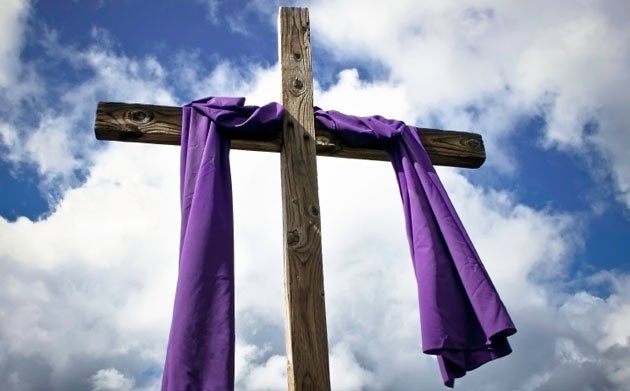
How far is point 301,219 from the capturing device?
2.81 meters

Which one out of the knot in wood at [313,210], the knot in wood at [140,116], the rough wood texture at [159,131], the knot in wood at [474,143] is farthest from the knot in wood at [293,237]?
the knot in wood at [474,143]

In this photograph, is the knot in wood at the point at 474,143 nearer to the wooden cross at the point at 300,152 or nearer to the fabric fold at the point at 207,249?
the wooden cross at the point at 300,152

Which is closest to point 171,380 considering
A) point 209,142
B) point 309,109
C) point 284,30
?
point 209,142

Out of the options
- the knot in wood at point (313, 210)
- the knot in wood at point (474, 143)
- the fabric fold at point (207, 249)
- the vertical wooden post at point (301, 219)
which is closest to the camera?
the fabric fold at point (207, 249)

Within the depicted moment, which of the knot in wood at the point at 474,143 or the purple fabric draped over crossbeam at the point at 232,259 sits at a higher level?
the knot in wood at the point at 474,143

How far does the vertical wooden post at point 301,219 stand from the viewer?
2502mm

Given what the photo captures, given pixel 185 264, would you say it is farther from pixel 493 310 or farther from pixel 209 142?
pixel 493 310

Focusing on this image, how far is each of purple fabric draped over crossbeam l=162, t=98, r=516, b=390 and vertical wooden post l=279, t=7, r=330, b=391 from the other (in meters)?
0.15

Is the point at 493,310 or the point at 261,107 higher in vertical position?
the point at 261,107

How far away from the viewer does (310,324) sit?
2.56 metres

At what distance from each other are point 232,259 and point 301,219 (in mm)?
387

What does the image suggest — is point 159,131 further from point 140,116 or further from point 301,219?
point 301,219

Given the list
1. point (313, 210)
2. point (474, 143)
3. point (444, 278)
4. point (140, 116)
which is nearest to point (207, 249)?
point (313, 210)

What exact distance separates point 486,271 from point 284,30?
1821 mm
